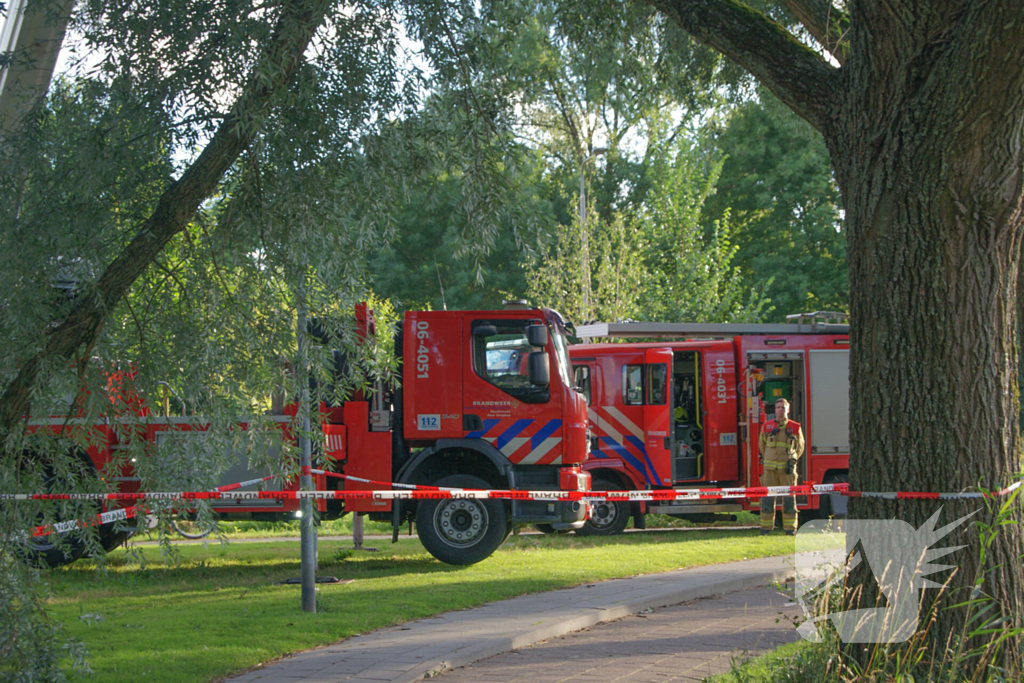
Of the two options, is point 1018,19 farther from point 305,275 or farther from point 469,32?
point 305,275

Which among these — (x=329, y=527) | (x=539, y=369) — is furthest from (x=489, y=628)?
(x=329, y=527)

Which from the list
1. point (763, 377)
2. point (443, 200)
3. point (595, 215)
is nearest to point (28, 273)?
point (443, 200)

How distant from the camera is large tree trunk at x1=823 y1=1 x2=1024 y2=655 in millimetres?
5051

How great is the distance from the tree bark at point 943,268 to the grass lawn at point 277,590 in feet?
13.9

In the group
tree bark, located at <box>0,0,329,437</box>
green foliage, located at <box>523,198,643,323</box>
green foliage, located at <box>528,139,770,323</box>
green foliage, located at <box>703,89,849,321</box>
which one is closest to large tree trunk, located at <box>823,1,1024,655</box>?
tree bark, located at <box>0,0,329,437</box>

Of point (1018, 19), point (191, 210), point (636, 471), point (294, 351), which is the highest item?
point (1018, 19)

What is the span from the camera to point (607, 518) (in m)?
15.5

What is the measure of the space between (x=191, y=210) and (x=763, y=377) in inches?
479

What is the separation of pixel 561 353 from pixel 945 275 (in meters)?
7.14

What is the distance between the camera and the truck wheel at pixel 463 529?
11.5 meters

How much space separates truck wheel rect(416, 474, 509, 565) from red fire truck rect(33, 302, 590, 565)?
1 cm

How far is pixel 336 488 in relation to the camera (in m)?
11.9

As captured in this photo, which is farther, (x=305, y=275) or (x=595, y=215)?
(x=595, y=215)

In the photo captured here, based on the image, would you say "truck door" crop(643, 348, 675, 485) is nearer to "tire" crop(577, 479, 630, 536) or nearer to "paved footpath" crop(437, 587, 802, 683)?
"tire" crop(577, 479, 630, 536)
